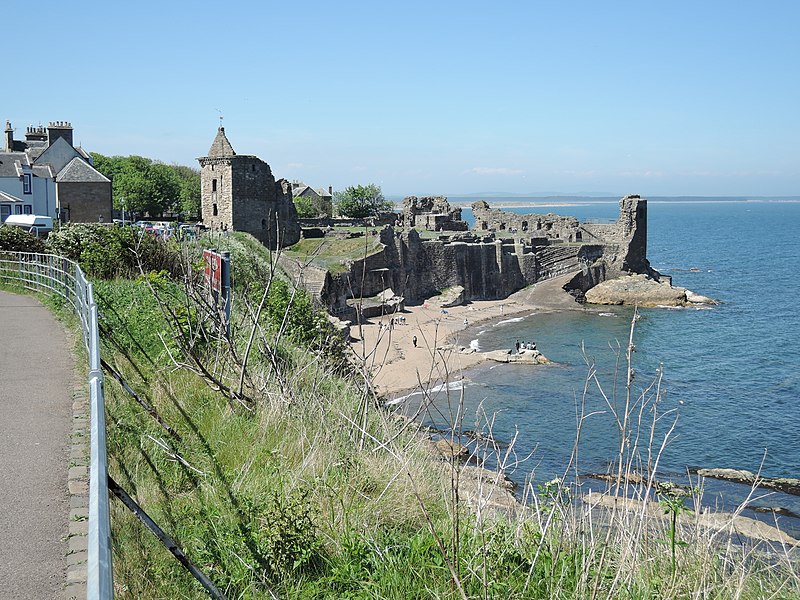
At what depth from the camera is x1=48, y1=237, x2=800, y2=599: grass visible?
4.44 m

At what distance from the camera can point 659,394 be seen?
443 centimetres

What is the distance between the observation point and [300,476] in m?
5.83

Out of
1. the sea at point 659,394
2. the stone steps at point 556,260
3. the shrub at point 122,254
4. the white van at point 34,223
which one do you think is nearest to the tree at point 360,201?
the stone steps at point 556,260

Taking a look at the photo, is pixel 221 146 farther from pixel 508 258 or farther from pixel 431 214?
pixel 431 214

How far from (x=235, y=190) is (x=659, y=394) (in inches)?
1655

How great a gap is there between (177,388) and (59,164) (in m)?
41.5

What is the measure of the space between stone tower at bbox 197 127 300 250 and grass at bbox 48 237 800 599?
3805 cm

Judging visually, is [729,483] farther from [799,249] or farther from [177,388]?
[799,249]

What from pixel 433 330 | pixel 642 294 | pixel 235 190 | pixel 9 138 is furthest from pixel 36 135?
pixel 642 294

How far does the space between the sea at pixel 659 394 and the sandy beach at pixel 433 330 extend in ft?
4.04

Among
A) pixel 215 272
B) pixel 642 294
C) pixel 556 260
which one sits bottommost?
pixel 642 294

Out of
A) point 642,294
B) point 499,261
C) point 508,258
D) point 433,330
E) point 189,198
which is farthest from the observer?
point 189,198

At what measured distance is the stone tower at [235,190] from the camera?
4462 centimetres

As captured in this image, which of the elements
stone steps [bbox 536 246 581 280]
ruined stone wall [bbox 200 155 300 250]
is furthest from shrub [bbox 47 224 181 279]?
stone steps [bbox 536 246 581 280]
